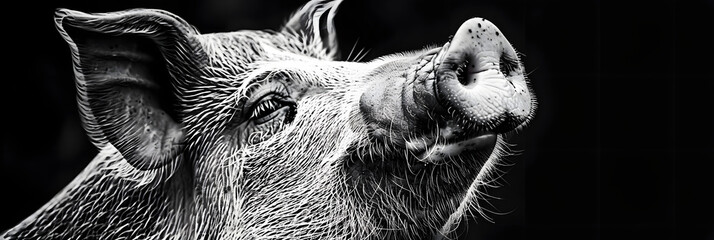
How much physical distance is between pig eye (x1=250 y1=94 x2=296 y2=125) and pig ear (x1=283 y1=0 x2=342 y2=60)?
56cm

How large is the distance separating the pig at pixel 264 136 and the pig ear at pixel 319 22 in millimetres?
290

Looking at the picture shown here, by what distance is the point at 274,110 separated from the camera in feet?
7.59

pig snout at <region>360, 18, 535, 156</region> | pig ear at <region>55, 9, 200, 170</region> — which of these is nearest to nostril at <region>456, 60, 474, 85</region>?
pig snout at <region>360, 18, 535, 156</region>

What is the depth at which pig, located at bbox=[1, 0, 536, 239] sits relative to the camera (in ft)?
6.39

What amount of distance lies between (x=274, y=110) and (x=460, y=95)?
2.11 ft

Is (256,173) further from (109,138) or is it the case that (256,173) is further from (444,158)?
(444,158)

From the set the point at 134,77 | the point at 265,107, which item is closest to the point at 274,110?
the point at 265,107

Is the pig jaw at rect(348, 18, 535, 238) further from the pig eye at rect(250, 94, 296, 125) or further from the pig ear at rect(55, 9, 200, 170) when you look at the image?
the pig ear at rect(55, 9, 200, 170)

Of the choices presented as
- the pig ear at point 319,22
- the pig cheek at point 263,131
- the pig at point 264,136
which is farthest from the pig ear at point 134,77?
the pig ear at point 319,22

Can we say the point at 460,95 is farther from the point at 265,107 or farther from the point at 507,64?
the point at 265,107

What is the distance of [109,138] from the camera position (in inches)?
90.0

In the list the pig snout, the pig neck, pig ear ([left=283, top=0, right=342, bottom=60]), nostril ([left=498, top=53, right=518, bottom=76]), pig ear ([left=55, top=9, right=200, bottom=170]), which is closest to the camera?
the pig snout

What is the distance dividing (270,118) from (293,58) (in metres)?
0.30

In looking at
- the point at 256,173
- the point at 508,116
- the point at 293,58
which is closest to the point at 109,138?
the point at 256,173
